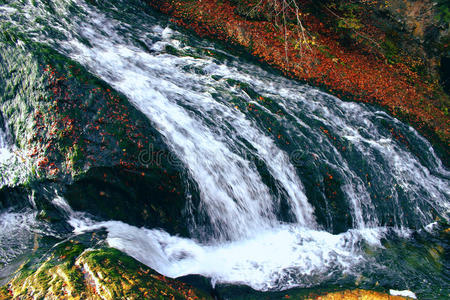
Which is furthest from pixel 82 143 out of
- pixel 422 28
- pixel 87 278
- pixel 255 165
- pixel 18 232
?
pixel 422 28

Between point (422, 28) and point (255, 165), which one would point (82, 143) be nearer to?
point (255, 165)

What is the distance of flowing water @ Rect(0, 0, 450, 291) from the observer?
5.27 metres

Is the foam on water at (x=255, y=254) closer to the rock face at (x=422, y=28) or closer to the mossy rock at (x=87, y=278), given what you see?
the mossy rock at (x=87, y=278)

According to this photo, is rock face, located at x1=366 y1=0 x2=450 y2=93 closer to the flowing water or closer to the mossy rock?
the flowing water

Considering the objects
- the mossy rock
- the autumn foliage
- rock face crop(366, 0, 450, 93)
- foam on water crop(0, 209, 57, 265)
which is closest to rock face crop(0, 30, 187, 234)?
foam on water crop(0, 209, 57, 265)

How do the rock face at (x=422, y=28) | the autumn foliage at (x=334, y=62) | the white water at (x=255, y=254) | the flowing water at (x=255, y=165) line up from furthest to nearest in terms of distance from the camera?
the rock face at (x=422, y=28) → the autumn foliage at (x=334, y=62) → the flowing water at (x=255, y=165) → the white water at (x=255, y=254)

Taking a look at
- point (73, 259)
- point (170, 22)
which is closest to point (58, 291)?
point (73, 259)

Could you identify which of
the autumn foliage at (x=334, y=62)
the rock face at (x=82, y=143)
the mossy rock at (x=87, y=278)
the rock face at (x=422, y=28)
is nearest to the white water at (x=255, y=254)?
A: the rock face at (x=82, y=143)

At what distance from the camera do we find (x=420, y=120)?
9.17 m

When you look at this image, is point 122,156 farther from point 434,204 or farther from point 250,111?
point 434,204

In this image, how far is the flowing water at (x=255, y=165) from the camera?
17.3 ft

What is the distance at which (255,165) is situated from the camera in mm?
6074

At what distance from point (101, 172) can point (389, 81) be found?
9.11m

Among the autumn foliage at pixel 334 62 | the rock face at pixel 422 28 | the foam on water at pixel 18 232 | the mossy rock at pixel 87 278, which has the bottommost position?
the foam on water at pixel 18 232
